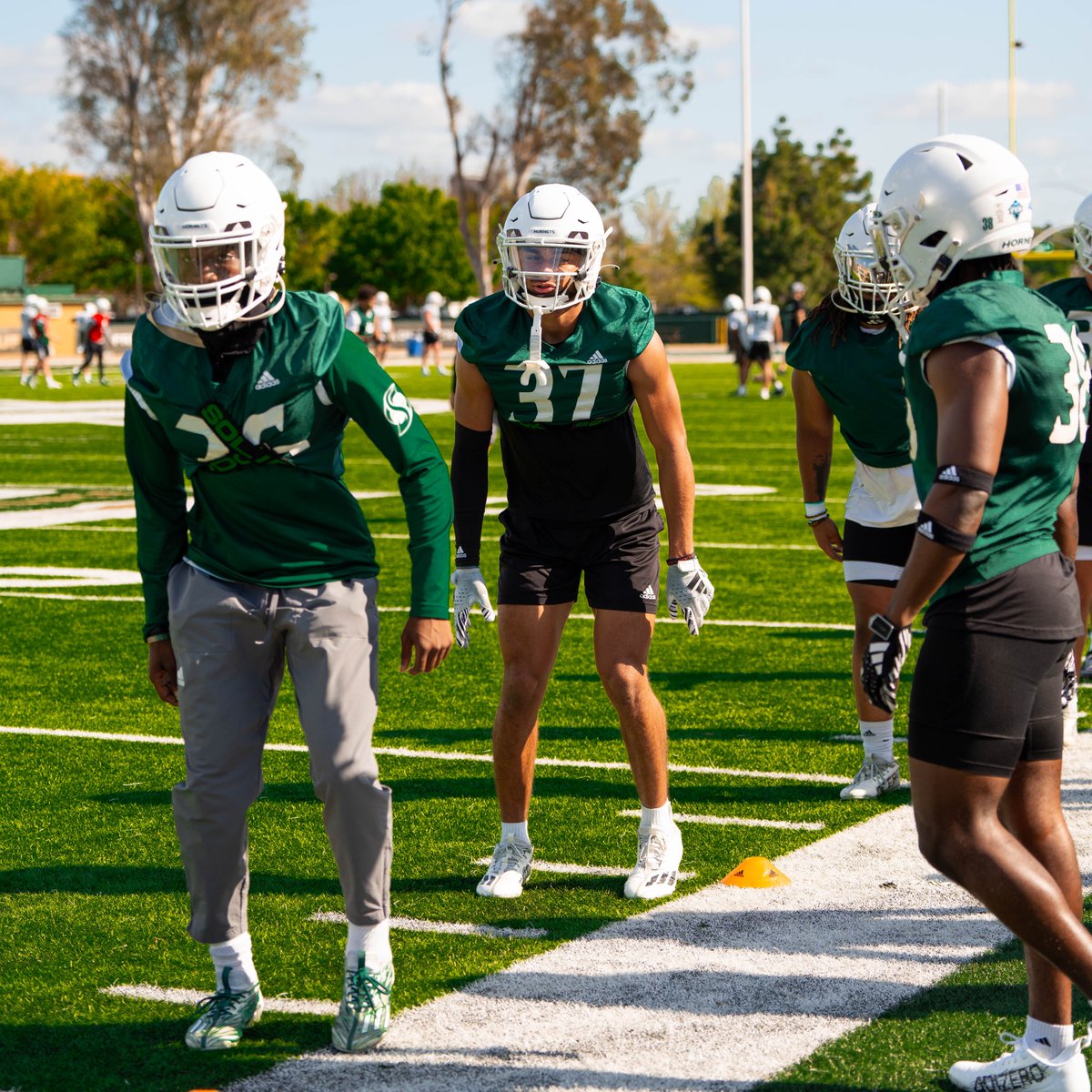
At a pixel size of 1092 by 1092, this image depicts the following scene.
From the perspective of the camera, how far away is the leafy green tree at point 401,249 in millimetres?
81688

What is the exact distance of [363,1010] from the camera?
3.86 meters

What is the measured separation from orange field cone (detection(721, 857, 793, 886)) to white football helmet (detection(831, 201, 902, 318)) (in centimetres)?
182

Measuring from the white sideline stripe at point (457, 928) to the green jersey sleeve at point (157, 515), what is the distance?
1.09 metres

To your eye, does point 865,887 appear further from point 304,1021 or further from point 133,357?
point 133,357

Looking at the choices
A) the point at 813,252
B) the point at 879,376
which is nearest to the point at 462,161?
the point at 813,252

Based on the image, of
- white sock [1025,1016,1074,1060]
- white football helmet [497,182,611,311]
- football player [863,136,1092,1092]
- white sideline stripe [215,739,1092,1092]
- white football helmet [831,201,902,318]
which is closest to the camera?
football player [863,136,1092,1092]

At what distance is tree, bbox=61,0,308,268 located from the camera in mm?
56781

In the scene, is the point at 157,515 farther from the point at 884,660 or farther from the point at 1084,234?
the point at 1084,234

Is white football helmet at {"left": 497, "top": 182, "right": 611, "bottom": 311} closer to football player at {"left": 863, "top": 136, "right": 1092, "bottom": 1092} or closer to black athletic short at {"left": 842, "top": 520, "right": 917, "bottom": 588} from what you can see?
football player at {"left": 863, "top": 136, "right": 1092, "bottom": 1092}

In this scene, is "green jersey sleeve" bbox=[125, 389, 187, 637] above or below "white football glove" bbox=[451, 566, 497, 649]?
above

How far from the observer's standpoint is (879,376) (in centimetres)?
583

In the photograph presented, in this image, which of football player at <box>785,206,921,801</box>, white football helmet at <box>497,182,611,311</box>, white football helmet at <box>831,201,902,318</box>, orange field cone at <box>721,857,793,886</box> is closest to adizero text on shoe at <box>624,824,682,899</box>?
orange field cone at <box>721,857,793,886</box>

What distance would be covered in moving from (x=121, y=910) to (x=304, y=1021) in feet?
3.65

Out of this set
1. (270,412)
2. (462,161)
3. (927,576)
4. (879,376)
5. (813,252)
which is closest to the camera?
(927,576)
